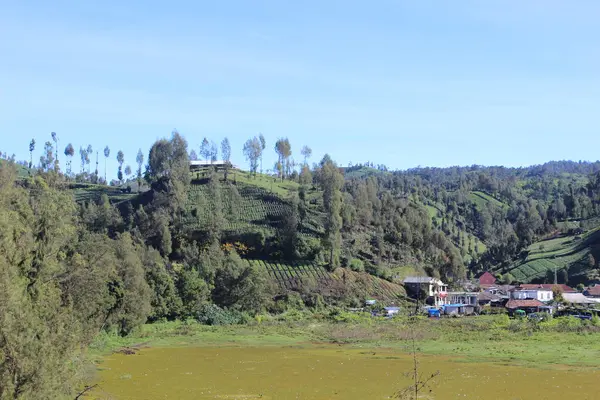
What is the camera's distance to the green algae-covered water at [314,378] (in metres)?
35.6

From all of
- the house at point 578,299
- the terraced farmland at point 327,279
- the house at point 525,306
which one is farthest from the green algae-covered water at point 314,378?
the house at point 578,299

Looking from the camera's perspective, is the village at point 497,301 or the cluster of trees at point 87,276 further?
the village at point 497,301

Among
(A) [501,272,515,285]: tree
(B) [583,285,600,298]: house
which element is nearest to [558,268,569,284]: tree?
(A) [501,272,515,285]: tree

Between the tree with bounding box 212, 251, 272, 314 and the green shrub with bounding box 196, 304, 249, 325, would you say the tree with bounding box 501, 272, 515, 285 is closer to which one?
the tree with bounding box 212, 251, 272, 314

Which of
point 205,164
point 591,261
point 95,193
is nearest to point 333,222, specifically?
point 591,261

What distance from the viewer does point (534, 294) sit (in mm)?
115000

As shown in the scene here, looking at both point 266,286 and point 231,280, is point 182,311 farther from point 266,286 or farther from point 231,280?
point 266,286

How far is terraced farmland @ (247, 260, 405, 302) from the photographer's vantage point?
108 metres

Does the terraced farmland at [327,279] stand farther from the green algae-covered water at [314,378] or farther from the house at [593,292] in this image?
the green algae-covered water at [314,378]

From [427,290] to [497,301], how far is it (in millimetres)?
12604

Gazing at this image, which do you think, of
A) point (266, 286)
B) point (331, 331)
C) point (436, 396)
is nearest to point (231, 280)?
point (266, 286)

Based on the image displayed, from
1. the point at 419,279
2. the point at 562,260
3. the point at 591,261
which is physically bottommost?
the point at 419,279

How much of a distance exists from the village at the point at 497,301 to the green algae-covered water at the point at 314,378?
1542 inches

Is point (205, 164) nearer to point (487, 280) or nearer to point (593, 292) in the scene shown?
point (487, 280)
